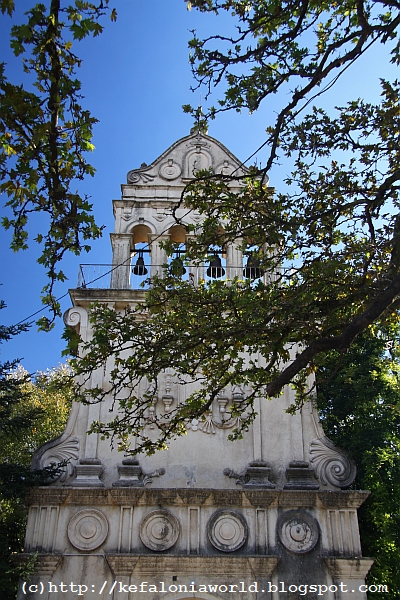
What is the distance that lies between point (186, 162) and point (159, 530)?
28.1 feet

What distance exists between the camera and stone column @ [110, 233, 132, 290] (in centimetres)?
1487

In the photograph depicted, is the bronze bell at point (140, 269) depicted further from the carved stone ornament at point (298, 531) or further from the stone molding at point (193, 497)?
the carved stone ornament at point (298, 531)

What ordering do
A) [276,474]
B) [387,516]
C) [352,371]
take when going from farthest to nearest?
[352,371] < [387,516] < [276,474]

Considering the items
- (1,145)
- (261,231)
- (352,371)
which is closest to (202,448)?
(352,371)

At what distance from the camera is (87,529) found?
490 inches

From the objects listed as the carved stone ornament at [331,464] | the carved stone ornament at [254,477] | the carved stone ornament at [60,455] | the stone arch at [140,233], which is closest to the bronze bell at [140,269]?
the stone arch at [140,233]

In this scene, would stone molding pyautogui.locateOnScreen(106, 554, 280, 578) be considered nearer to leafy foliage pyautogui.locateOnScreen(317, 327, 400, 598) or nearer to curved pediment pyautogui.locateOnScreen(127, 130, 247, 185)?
leafy foliage pyautogui.locateOnScreen(317, 327, 400, 598)

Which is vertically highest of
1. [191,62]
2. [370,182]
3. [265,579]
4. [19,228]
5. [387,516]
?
[191,62]

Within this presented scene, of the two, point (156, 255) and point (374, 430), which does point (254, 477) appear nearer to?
point (374, 430)

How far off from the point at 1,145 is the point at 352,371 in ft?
35.9

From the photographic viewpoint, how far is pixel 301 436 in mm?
13508

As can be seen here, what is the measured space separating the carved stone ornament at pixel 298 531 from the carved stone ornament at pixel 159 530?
1914 millimetres

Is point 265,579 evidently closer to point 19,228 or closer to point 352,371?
point 352,371

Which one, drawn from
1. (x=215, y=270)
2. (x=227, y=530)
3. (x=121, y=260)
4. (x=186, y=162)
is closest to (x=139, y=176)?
(x=186, y=162)
